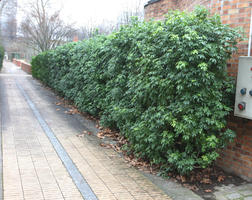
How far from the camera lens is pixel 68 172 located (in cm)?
459

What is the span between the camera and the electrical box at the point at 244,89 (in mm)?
3974

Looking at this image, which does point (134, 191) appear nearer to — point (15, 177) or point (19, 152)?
point (15, 177)

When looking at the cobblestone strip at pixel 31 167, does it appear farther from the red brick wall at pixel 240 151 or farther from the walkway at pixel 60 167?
the red brick wall at pixel 240 151

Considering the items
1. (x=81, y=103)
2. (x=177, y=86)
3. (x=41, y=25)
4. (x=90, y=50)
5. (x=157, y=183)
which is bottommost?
(x=157, y=183)

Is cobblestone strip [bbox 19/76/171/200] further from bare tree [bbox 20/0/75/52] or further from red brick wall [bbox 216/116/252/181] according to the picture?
bare tree [bbox 20/0/75/52]

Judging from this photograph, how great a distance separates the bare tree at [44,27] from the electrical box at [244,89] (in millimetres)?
23501

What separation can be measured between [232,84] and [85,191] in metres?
2.77

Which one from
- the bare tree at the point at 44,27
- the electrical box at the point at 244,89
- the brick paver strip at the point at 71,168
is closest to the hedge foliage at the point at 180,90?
the electrical box at the point at 244,89

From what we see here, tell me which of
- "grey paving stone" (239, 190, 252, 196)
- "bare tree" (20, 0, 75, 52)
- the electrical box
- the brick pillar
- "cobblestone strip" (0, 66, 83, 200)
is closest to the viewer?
"cobblestone strip" (0, 66, 83, 200)

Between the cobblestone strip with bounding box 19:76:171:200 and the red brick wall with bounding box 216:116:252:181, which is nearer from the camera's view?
the cobblestone strip with bounding box 19:76:171:200

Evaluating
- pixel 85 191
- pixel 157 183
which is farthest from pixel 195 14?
pixel 85 191

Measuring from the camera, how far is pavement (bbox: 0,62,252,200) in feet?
12.9

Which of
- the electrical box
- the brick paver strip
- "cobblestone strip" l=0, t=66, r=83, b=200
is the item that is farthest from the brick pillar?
"cobblestone strip" l=0, t=66, r=83, b=200

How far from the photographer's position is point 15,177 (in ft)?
14.0
